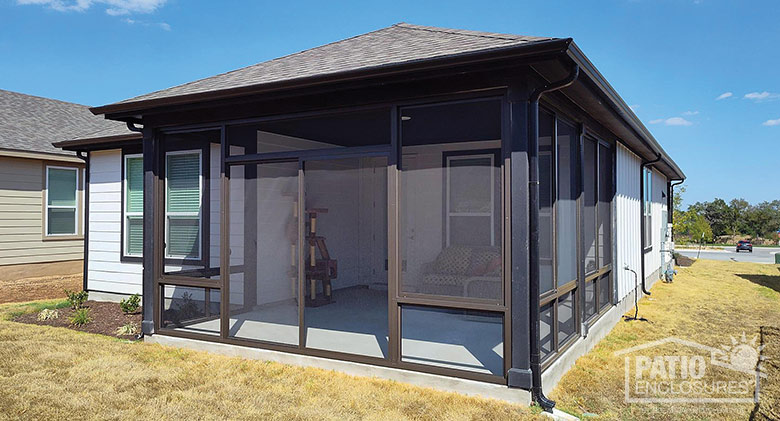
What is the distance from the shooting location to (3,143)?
886 cm

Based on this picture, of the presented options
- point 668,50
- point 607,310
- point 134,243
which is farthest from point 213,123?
point 668,50

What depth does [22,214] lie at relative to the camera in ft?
30.1

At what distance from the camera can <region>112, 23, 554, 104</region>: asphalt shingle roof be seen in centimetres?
363

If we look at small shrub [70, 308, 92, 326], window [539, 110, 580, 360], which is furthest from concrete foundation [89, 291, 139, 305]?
window [539, 110, 580, 360]

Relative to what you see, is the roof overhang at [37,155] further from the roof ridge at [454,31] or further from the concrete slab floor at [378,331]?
the roof ridge at [454,31]

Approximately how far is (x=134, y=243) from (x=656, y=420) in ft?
23.2

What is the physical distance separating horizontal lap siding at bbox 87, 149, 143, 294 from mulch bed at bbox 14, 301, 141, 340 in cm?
49

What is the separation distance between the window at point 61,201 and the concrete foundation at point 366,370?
621 cm

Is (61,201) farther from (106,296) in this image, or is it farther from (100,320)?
(100,320)

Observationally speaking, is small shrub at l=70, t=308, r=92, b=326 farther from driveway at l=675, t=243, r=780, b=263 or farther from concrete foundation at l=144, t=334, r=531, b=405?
driveway at l=675, t=243, r=780, b=263

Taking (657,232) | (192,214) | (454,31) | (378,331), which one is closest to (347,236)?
(192,214)

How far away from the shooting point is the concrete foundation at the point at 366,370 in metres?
3.42

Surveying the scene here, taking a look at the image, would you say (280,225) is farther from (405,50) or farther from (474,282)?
(405,50)

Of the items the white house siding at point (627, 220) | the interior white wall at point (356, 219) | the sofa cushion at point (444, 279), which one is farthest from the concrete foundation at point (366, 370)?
the white house siding at point (627, 220)
